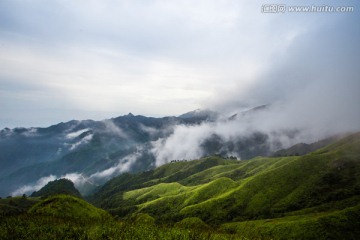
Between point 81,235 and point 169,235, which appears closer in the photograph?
point 81,235

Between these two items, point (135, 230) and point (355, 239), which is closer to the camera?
point (135, 230)

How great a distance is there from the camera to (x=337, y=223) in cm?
15762

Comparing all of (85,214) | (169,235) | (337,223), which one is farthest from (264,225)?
(169,235)

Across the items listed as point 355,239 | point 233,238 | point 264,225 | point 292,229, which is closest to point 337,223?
point 355,239

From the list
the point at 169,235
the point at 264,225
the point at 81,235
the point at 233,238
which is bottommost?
the point at 264,225

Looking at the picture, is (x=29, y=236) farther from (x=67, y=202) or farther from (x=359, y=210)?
(x=359, y=210)

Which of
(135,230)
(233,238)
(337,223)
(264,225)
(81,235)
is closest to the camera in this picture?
(81,235)

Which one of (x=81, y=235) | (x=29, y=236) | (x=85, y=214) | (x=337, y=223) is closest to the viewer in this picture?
(x=29, y=236)

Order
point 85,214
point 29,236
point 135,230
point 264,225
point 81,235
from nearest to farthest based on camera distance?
point 29,236 → point 81,235 → point 135,230 → point 85,214 → point 264,225

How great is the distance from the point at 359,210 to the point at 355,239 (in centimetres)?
2482

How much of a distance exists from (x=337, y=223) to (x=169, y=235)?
444ft

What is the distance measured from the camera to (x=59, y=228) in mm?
51375

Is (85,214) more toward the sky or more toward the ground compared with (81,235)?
more toward the ground

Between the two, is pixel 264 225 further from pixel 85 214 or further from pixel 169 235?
pixel 169 235
